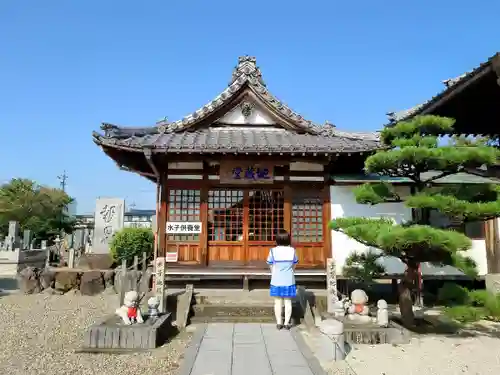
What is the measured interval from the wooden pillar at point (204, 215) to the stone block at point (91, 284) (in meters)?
5.12

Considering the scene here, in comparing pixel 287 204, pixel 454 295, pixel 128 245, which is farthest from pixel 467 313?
pixel 128 245

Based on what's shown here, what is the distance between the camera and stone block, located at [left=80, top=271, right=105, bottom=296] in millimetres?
13609

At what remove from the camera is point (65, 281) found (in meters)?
13.8

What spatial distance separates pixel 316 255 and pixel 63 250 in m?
17.3

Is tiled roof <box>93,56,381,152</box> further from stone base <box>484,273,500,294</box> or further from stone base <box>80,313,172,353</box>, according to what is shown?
stone base <box>80,313,172,353</box>

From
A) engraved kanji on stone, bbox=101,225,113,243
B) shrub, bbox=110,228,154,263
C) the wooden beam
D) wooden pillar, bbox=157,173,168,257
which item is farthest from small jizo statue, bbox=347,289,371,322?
engraved kanji on stone, bbox=101,225,113,243

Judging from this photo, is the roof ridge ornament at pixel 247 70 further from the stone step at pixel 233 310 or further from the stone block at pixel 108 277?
the stone block at pixel 108 277

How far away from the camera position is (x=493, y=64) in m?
5.71

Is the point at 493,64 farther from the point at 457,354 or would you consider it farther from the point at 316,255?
the point at 316,255

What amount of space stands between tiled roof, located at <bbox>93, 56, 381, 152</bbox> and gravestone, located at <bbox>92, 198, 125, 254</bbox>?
648 cm

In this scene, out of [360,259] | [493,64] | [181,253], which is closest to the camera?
[493,64]

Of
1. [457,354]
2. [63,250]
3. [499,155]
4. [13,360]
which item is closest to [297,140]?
[499,155]

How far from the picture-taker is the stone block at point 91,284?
1361 centimetres

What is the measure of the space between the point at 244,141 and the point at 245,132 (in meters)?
1.27
